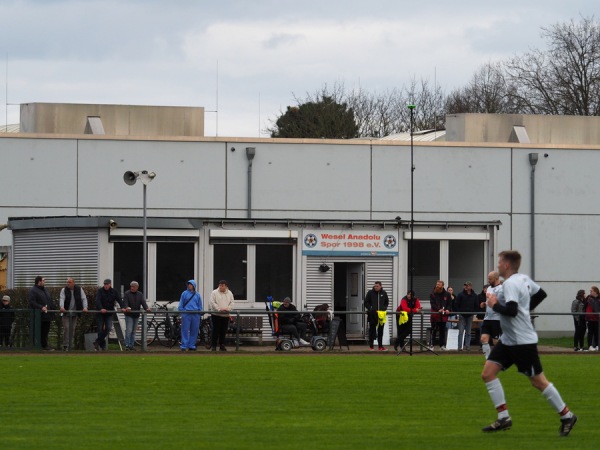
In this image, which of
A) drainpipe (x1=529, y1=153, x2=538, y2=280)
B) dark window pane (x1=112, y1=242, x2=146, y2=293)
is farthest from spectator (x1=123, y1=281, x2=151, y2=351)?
drainpipe (x1=529, y1=153, x2=538, y2=280)

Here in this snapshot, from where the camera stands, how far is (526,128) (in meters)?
48.2

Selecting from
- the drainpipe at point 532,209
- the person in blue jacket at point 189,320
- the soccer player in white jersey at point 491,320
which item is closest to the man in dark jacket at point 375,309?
the soccer player in white jersey at point 491,320

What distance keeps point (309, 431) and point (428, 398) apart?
4.14m

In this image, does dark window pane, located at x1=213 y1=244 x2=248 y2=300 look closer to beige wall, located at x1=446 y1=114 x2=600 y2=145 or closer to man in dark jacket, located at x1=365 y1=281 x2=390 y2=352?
man in dark jacket, located at x1=365 y1=281 x2=390 y2=352

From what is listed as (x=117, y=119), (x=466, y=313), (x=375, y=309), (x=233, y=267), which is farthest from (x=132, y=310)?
(x=117, y=119)

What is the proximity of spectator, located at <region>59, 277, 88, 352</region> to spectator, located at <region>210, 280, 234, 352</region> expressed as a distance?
2917mm

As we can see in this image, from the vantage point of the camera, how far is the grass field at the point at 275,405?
1252 cm

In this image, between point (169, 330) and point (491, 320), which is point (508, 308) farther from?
point (169, 330)

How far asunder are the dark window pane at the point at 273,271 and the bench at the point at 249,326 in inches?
214

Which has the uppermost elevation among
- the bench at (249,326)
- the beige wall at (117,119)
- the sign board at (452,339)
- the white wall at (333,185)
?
the beige wall at (117,119)

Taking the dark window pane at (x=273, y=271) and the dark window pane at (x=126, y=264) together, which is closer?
the dark window pane at (x=126, y=264)

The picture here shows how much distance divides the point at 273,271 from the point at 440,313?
6.57 m

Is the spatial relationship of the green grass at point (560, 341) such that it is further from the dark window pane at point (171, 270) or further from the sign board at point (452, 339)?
the dark window pane at point (171, 270)

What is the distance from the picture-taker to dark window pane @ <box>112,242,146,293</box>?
114 feet
